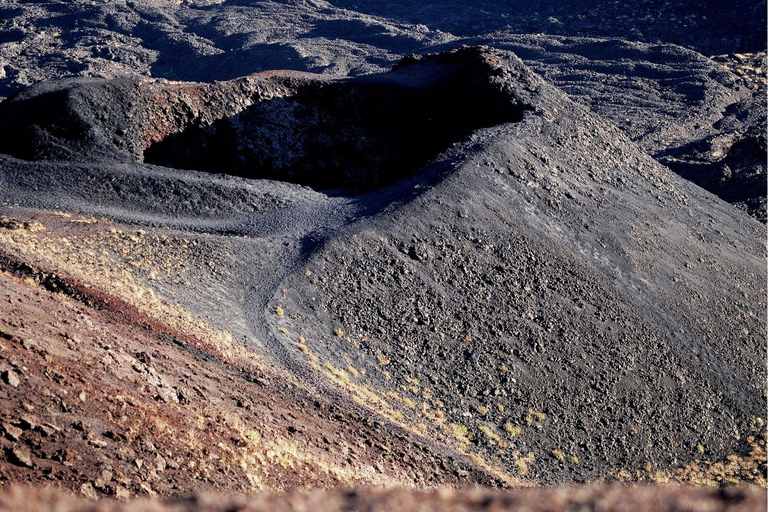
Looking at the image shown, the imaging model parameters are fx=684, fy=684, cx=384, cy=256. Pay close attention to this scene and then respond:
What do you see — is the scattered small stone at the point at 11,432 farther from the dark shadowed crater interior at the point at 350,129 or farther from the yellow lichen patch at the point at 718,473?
the dark shadowed crater interior at the point at 350,129

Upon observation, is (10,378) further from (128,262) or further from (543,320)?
(543,320)

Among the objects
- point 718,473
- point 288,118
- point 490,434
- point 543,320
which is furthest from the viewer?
point 288,118

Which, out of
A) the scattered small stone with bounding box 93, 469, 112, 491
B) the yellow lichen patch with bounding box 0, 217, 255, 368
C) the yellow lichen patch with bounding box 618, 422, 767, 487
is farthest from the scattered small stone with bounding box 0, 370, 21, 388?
the yellow lichen patch with bounding box 618, 422, 767, 487

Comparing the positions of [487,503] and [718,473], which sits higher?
[487,503]

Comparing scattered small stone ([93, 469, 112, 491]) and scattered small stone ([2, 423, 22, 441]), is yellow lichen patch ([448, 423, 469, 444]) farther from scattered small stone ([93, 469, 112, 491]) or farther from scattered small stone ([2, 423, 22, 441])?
scattered small stone ([2, 423, 22, 441])

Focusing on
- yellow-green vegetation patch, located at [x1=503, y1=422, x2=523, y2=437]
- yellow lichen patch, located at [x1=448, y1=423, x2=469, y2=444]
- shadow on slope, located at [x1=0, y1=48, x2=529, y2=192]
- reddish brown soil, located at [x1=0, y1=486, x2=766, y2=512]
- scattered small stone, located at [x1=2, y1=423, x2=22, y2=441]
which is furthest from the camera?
shadow on slope, located at [x1=0, y1=48, x2=529, y2=192]

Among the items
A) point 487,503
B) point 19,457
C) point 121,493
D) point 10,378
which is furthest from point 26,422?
point 487,503

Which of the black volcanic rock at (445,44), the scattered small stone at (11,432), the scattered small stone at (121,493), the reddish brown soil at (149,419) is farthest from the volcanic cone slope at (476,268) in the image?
the black volcanic rock at (445,44)

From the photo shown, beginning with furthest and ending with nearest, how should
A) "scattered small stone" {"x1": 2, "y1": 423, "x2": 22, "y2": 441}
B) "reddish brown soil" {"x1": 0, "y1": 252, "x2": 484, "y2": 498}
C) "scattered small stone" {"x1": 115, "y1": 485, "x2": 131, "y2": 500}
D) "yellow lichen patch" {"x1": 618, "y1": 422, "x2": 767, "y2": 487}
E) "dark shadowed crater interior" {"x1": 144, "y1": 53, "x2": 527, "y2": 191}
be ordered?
"dark shadowed crater interior" {"x1": 144, "y1": 53, "x2": 527, "y2": 191}, "yellow lichen patch" {"x1": 618, "y1": 422, "x2": 767, "y2": 487}, "reddish brown soil" {"x1": 0, "y1": 252, "x2": 484, "y2": 498}, "scattered small stone" {"x1": 115, "y1": 485, "x2": 131, "y2": 500}, "scattered small stone" {"x1": 2, "y1": 423, "x2": 22, "y2": 441}

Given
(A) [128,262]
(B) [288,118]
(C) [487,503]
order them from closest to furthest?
(C) [487,503]
(A) [128,262]
(B) [288,118]
